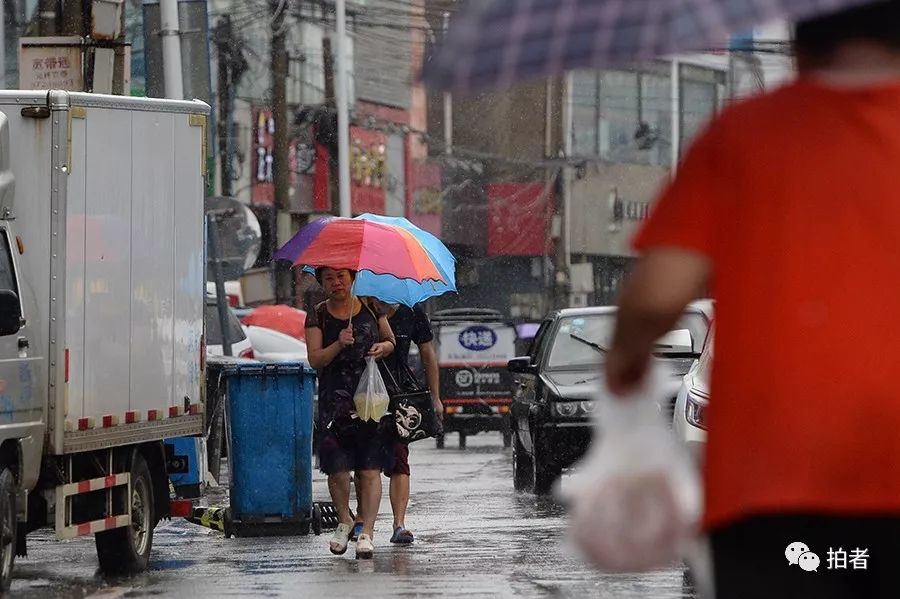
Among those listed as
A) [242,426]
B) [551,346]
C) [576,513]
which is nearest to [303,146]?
[551,346]

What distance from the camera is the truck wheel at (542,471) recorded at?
17.7 metres

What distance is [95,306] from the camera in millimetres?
10789

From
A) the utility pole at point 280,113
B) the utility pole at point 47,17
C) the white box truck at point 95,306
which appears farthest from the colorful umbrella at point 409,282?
the utility pole at point 280,113

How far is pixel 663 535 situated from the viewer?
3389 millimetres

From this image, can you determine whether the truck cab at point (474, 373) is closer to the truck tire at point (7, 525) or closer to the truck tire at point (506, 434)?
the truck tire at point (506, 434)

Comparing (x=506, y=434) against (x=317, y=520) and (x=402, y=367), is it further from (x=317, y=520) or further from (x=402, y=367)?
(x=402, y=367)

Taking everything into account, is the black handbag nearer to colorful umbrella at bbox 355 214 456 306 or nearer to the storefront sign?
colorful umbrella at bbox 355 214 456 306

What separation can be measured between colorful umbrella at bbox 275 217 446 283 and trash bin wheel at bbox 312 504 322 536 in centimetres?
181

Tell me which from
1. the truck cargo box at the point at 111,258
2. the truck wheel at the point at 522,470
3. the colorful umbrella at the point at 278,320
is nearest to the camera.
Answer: the truck cargo box at the point at 111,258

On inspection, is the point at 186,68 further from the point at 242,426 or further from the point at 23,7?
the point at 23,7

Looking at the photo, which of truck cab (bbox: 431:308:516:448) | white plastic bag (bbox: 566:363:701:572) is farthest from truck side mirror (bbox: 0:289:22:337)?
truck cab (bbox: 431:308:516:448)

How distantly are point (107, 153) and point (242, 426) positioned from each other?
3.07 meters

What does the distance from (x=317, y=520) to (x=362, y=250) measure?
7.02 feet

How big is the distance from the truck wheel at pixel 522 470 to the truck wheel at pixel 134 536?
22.9 ft
